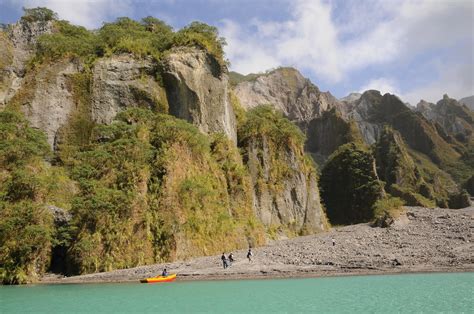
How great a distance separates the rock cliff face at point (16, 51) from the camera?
37.7m

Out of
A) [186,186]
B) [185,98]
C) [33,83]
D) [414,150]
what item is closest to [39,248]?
[186,186]

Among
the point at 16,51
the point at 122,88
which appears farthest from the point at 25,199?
the point at 16,51

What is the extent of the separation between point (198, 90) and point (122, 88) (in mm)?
7072

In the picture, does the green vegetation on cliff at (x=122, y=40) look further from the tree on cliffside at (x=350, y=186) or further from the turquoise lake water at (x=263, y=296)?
the tree on cliffside at (x=350, y=186)

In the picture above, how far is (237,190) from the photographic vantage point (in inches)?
1577

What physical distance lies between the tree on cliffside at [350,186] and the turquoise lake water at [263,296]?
48.4m

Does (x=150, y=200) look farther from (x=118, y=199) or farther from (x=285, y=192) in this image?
(x=285, y=192)

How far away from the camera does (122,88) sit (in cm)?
3869

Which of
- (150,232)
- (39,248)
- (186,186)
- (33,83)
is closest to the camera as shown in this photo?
(39,248)

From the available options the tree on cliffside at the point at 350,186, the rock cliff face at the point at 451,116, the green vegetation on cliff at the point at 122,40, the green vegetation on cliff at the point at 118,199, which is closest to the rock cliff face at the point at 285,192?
the green vegetation on cliff at the point at 118,199

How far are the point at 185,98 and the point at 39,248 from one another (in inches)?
774

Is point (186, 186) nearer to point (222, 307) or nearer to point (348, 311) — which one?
point (222, 307)

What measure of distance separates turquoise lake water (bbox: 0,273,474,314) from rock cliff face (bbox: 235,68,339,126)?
355ft

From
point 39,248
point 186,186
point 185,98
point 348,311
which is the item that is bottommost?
point 348,311
